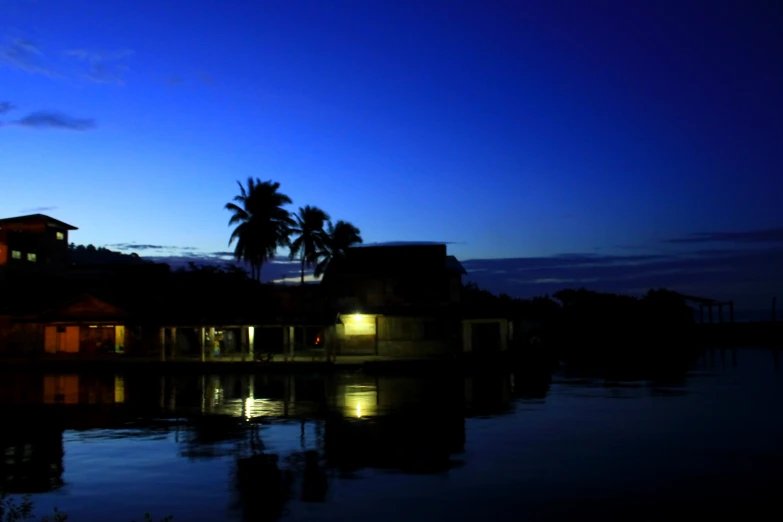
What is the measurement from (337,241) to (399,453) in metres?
48.9

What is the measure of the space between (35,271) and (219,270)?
20058 millimetres

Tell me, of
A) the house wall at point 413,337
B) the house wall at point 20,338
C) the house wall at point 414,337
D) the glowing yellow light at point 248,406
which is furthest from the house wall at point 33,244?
the glowing yellow light at point 248,406

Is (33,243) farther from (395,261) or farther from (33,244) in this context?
(395,261)

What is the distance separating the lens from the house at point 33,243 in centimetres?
6444

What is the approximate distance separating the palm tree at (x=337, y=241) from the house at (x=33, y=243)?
26.7m

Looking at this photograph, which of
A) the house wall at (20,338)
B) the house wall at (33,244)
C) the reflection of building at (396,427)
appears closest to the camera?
the reflection of building at (396,427)

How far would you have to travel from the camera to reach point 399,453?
639 inches

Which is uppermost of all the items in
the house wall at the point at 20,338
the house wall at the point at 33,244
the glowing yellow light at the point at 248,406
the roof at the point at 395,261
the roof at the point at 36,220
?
the roof at the point at 36,220

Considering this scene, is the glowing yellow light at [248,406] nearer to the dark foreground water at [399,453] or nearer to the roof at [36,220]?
the dark foreground water at [399,453]

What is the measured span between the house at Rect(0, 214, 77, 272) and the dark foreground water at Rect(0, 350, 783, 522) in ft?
130

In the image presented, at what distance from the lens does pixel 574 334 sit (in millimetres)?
72688

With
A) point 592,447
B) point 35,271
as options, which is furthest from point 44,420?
point 35,271

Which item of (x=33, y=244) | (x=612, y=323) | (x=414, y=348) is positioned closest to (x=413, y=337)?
(x=414, y=348)

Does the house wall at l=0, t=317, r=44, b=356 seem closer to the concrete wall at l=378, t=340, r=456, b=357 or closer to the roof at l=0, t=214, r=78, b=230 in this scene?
the concrete wall at l=378, t=340, r=456, b=357
